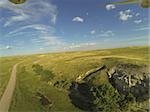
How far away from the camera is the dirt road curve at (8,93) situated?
2.91m

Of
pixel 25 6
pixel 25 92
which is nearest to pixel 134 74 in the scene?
pixel 25 92

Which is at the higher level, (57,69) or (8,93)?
(57,69)

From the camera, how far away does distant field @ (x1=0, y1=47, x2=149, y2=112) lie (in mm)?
2824

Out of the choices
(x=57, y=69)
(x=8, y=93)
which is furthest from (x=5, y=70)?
(x=57, y=69)

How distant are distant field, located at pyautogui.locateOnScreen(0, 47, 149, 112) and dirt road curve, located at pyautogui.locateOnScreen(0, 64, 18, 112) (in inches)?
1.7

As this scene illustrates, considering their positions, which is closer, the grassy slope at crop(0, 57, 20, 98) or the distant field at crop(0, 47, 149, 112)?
the distant field at crop(0, 47, 149, 112)

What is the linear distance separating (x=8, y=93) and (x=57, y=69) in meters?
0.58

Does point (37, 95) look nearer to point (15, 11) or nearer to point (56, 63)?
point (56, 63)

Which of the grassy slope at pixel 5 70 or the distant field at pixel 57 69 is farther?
the grassy slope at pixel 5 70

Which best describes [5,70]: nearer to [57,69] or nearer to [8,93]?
[8,93]

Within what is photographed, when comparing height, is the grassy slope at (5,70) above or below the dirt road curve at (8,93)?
above

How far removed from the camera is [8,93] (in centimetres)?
292

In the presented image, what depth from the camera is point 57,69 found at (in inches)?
114

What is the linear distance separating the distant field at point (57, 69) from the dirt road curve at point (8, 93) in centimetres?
4
